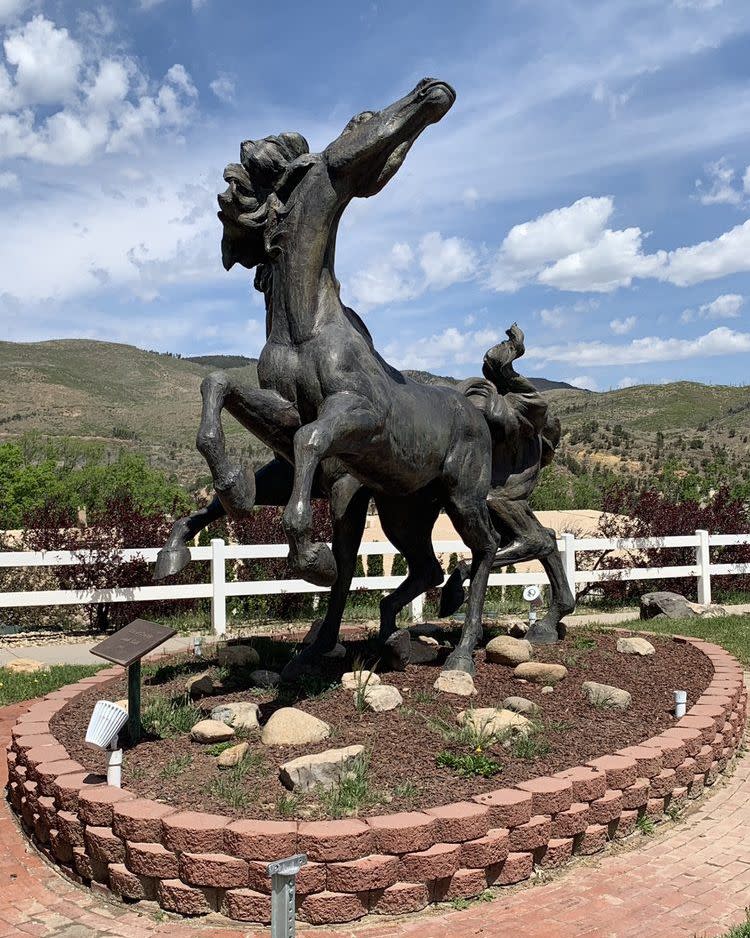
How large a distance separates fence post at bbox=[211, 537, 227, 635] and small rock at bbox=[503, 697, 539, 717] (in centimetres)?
595

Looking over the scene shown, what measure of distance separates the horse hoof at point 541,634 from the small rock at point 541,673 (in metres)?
1.26

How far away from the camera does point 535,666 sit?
5.93 metres

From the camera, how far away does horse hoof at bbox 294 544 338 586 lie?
4.11m

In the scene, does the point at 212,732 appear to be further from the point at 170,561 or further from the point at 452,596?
the point at 452,596

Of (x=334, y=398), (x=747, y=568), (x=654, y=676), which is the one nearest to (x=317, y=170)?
(x=334, y=398)

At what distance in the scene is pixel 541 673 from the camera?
587cm

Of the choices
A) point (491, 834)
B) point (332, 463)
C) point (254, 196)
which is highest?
point (254, 196)

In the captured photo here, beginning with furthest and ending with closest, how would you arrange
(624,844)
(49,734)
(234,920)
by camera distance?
(49,734) → (624,844) → (234,920)

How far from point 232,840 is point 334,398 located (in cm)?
236

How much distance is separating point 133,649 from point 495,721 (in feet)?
6.92

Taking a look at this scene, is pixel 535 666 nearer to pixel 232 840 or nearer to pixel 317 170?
pixel 232 840

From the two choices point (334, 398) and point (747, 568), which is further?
point (747, 568)

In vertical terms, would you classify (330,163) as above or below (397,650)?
above

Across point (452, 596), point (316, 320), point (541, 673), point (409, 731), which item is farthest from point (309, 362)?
point (452, 596)
